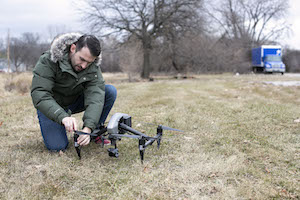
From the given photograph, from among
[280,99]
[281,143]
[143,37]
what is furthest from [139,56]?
[281,143]

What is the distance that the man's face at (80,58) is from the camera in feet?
8.09

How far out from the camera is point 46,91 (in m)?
2.49

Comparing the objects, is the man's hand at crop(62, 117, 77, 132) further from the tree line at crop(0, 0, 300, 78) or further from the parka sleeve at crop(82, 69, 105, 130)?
the tree line at crop(0, 0, 300, 78)

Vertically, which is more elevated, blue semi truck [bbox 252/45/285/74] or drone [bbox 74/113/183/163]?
blue semi truck [bbox 252/45/285/74]

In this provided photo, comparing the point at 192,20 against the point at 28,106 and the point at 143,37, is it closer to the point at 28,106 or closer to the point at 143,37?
the point at 143,37

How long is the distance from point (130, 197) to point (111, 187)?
221 millimetres

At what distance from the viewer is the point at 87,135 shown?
92.1 inches

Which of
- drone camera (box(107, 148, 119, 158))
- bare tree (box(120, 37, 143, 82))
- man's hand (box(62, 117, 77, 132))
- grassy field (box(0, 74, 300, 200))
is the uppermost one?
bare tree (box(120, 37, 143, 82))

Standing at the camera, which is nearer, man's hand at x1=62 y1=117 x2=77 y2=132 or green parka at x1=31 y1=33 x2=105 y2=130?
man's hand at x1=62 y1=117 x2=77 y2=132

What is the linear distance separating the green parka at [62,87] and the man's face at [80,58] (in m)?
0.06

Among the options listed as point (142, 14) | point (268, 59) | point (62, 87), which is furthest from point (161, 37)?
point (62, 87)

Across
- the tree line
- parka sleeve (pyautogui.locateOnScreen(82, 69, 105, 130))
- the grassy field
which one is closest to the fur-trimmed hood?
parka sleeve (pyautogui.locateOnScreen(82, 69, 105, 130))

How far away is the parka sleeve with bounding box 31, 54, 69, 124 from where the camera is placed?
7.80ft

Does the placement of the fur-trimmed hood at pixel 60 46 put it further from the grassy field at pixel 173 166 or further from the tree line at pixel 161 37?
the tree line at pixel 161 37
